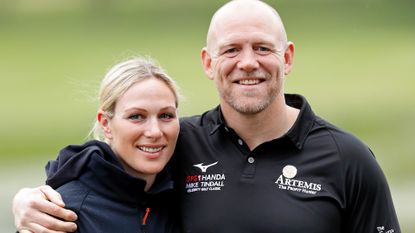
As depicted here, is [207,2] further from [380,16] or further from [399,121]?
[399,121]

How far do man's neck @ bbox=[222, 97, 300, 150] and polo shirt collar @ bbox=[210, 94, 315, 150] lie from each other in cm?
5

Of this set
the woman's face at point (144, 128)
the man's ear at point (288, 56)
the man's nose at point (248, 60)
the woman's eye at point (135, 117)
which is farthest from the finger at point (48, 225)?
the man's ear at point (288, 56)

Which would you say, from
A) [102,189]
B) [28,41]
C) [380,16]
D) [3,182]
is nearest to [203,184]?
[102,189]

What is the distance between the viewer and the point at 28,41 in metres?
20.4

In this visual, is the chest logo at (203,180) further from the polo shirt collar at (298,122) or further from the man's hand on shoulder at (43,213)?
the man's hand on shoulder at (43,213)

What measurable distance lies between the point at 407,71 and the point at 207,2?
6.05 m

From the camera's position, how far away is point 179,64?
17891 millimetres

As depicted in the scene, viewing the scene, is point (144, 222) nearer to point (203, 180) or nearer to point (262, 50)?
point (203, 180)

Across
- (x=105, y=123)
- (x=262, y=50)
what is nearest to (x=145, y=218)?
(x=105, y=123)

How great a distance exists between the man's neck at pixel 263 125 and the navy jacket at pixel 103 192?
40 cm

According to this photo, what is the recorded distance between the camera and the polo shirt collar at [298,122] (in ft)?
11.9

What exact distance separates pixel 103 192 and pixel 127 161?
0.57 ft

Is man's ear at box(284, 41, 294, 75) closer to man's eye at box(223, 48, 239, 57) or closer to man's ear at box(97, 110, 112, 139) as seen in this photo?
man's eye at box(223, 48, 239, 57)

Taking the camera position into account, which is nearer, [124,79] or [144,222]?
[144,222]
